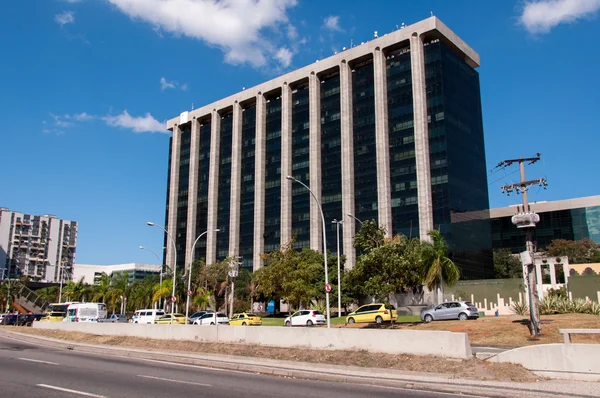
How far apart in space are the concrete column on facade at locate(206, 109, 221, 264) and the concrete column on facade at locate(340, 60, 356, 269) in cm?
3297

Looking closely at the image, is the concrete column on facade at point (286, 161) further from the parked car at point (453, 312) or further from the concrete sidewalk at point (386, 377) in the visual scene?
the concrete sidewalk at point (386, 377)

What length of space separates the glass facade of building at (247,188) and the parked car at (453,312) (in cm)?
6373

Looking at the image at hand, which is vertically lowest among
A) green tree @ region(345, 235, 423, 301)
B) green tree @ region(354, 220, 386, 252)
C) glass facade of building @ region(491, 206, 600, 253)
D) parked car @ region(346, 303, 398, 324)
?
parked car @ region(346, 303, 398, 324)

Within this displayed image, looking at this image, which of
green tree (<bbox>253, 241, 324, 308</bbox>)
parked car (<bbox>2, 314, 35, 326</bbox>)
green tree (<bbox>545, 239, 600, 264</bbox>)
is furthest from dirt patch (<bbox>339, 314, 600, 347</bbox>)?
green tree (<bbox>545, 239, 600, 264</bbox>)

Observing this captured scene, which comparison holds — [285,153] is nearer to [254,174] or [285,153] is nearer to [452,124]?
[254,174]

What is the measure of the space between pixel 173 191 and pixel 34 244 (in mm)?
81390

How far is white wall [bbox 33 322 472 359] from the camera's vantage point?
17.5 m

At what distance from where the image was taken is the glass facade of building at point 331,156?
87812 millimetres

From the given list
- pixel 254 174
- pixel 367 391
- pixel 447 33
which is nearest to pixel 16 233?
pixel 254 174

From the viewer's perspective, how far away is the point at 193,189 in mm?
114312

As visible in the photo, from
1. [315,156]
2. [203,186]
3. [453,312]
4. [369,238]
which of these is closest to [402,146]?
[315,156]

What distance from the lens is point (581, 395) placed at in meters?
12.2

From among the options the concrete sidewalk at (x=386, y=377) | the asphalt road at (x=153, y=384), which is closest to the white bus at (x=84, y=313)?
the concrete sidewalk at (x=386, y=377)

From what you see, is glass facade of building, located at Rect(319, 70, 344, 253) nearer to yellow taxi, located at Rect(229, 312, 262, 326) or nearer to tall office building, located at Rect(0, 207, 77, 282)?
yellow taxi, located at Rect(229, 312, 262, 326)
